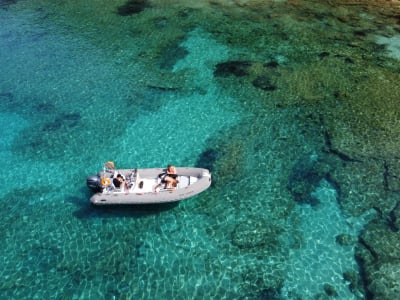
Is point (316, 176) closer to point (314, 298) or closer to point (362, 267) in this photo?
point (362, 267)

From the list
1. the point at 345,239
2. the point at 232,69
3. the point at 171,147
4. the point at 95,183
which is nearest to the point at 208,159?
the point at 171,147

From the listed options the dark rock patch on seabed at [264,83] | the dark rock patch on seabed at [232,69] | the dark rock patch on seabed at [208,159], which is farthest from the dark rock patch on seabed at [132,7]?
the dark rock patch on seabed at [208,159]

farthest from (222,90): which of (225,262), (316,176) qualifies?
(225,262)

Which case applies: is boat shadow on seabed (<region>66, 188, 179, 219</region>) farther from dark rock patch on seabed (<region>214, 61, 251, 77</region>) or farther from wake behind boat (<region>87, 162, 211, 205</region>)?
dark rock patch on seabed (<region>214, 61, 251, 77</region>)

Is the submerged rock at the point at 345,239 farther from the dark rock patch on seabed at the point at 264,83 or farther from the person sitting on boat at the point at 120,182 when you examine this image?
the dark rock patch on seabed at the point at 264,83

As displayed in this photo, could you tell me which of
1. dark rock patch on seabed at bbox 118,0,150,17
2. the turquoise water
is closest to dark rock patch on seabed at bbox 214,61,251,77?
the turquoise water

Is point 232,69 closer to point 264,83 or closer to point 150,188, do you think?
point 264,83
